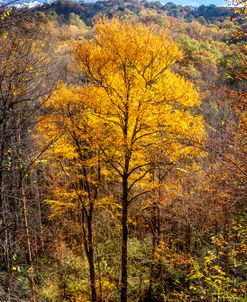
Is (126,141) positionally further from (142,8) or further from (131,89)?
(142,8)

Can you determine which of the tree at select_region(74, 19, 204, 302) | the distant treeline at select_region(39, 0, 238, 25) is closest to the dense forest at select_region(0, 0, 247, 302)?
the tree at select_region(74, 19, 204, 302)

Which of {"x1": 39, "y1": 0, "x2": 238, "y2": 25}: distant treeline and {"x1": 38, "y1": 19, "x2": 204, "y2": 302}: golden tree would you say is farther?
{"x1": 39, "y1": 0, "x2": 238, "y2": 25}: distant treeline

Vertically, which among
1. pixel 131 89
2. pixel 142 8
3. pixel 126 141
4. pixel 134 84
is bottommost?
pixel 126 141

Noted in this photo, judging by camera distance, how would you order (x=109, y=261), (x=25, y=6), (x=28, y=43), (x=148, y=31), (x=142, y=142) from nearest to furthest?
(x=25, y=6)
(x=28, y=43)
(x=148, y=31)
(x=142, y=142)
(x=109, y=261)

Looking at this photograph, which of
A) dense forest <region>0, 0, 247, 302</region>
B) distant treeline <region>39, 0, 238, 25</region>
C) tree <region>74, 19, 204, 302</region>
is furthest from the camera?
distant treeline <region>39, 0, 238, 25</region>

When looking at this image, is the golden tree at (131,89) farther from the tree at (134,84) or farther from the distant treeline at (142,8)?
the distant treeline at (142,8)

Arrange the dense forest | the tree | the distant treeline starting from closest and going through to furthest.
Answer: the dense forest < the tree < the distant treeline

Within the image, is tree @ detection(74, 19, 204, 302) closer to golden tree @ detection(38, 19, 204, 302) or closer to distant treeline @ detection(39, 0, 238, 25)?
golden tree @ detection(38, 19, 204, 302)

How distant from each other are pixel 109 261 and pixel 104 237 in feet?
5.22

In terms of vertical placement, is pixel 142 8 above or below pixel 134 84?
above

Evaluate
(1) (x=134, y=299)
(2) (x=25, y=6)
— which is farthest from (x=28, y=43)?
(1) (x=134, y=299)

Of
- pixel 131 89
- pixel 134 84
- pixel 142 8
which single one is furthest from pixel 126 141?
pixel 142 8

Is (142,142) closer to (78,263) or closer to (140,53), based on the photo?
(140,53)

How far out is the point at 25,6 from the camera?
394 cm
